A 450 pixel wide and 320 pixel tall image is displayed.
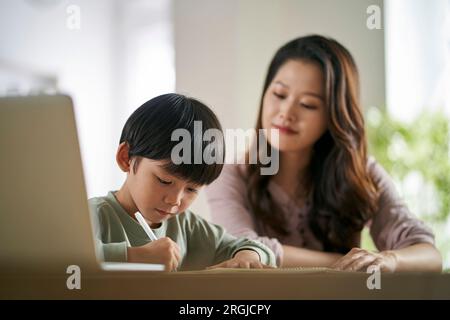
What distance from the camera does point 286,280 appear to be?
3.07ft

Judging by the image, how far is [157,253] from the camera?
969mm

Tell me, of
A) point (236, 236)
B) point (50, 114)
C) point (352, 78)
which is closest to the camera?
point (50, 114)

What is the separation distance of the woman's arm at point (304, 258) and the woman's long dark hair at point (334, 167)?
0.17ft

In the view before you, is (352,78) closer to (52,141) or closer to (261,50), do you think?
(261,50)

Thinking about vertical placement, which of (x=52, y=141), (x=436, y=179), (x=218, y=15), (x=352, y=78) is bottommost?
(x=436, y=179)

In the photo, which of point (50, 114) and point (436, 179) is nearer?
point (50, 114)

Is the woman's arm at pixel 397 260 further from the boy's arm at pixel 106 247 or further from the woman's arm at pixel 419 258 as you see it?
the boy's arm at pixel 106 247

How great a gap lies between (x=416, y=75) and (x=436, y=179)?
225mm

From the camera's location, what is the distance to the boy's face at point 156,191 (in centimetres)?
99

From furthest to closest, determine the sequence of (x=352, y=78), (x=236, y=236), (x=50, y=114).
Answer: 1. (x=352, y=78)
2. (x=236, y=236)
3. (x=50, y=114)

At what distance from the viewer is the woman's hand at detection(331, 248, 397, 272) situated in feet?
3.35

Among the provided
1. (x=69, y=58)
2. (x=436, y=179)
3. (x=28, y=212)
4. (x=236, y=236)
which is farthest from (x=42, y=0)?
(x=436, y=179)

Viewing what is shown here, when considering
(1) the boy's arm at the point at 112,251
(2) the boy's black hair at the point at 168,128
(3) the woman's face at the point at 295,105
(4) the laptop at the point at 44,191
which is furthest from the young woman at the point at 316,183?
(4) the laptop at the point at 44,191

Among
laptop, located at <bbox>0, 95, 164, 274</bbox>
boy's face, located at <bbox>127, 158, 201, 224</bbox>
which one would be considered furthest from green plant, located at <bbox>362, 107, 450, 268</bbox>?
laptop, located at <bbox>0, 95, 164, 274</bbox>
